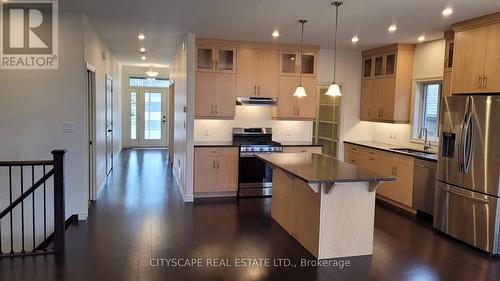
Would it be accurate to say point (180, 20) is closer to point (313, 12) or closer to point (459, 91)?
point (313, 12)

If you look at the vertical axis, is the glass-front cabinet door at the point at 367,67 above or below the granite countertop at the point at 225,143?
above

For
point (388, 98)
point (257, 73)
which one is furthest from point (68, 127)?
point (388, 98)

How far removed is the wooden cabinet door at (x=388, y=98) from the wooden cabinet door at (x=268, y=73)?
1.81 meters

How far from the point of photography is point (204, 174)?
609cm

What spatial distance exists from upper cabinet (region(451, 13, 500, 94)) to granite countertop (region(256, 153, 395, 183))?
151 centimetres

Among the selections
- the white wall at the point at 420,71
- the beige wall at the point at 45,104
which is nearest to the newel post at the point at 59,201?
the beige wall at the point at 45,104

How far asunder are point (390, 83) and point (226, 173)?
309 cm

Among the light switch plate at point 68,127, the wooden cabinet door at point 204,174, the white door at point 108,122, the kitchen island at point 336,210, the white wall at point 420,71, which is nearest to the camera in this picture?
the kitchen island at point 336,210

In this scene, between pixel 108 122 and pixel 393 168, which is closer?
pixel 393 168

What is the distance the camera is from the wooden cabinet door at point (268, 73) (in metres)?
6.41

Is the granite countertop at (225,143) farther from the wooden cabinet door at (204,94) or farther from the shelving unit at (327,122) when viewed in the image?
the shelving unit at (327,122)

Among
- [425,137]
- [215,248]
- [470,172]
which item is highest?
[425,137]

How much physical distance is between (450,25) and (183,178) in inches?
175

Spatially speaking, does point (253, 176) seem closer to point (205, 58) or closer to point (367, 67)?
point (205, 58)
